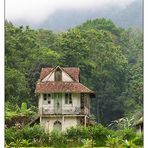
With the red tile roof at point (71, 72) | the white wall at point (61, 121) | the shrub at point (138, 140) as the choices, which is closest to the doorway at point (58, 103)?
the white wall at point (61, 121)

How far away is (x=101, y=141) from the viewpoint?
114 inches

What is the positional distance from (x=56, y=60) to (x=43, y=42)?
352 millimetres

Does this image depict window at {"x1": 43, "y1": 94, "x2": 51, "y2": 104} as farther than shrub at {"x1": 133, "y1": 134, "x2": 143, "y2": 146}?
Yes

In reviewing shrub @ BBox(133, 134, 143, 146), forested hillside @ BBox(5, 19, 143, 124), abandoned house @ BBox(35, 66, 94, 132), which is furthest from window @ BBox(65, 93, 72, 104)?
shrub @ BBox(133, 134, 143, 146)

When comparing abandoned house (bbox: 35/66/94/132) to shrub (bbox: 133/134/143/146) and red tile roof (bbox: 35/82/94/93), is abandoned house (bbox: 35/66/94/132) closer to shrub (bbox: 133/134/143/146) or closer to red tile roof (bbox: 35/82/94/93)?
red tile roof (bbox: 35/82/94/93)

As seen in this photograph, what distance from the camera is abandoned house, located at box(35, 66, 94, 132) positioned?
311 cm

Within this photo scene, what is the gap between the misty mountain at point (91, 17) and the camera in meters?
2.77

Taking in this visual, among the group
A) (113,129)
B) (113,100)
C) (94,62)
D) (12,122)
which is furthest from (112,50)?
(12,122)

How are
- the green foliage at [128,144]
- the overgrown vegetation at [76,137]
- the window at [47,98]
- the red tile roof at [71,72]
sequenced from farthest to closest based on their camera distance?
the window at [47,98], the red tile roof at [71,72], the overgrown vegetation at [76,137], the green foliage at [128,144]

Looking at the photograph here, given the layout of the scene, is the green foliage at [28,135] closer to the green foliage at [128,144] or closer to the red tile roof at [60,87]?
the red tile roof at [60,87]

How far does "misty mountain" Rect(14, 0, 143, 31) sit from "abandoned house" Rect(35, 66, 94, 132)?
32cm

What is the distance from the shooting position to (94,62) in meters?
3.33
